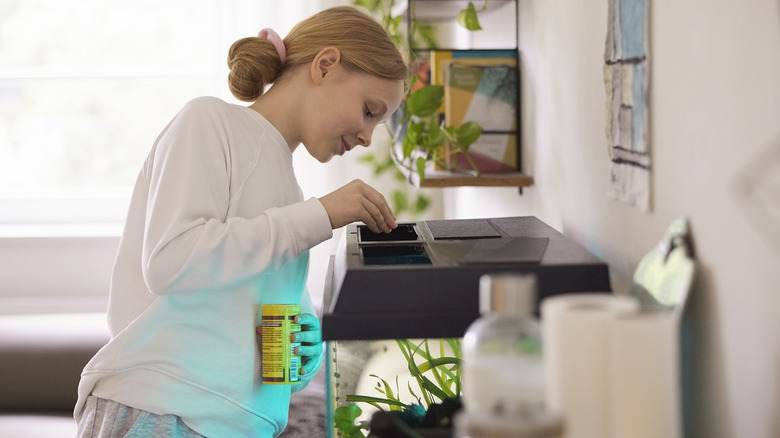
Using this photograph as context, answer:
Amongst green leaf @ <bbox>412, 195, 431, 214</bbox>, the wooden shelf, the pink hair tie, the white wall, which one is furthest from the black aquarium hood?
green leaf @ <bbox>412, 195, 431, 214</bbox>

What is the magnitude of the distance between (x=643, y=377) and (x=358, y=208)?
62cm

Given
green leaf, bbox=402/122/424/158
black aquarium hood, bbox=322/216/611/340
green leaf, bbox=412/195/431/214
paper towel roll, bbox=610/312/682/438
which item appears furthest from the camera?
green leaf, bbox=412/195/431/214

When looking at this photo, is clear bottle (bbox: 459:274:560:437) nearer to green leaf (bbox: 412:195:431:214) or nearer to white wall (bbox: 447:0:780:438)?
white wall (bbox: 447:0:780:438)

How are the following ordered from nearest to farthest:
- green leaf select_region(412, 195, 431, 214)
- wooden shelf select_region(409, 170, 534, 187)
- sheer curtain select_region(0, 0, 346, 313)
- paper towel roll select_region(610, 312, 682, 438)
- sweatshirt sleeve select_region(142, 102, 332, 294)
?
paper towel roll select_region(610, 312, 682, 438) < sweatshirt sleeve select_region(142, 102, 332, 294) < wooden shelf select_region(409, 170, 534, 187) < green leaf select_region(412, 195, 431, 214) < sheer curtain select_region(0, 0, 346, 313)

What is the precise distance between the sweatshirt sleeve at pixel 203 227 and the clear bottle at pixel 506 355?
0.51m

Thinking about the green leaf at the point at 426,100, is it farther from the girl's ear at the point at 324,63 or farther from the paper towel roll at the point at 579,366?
the paper towel roll at the point at 579,366

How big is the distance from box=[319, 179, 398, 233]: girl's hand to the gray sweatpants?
0.35 meters

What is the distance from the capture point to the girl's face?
1.29 meters

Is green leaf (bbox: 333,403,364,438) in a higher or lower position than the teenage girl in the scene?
→ lower

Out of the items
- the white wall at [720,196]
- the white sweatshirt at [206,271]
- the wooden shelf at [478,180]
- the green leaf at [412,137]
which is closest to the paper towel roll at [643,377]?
the white wall at [720,196]

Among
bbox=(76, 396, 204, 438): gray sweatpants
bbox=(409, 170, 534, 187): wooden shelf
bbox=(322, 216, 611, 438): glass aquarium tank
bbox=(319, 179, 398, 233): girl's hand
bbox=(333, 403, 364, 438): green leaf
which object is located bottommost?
bbox=(76, 396, 204, 438): gray sweatpants

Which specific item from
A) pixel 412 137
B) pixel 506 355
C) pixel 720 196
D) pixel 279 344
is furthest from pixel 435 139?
pixel 506 355

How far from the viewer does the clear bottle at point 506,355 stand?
0.58 metres

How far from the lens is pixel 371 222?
1.15m
